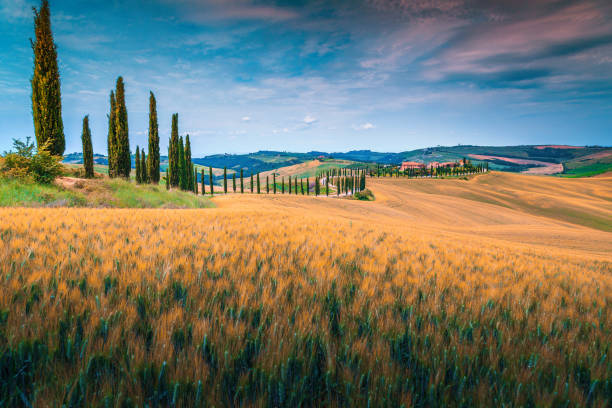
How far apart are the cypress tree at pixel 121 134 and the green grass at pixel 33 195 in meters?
18.7

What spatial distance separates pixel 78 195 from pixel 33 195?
215 centimetres

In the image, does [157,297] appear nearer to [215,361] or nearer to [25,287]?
Result: [215,361]

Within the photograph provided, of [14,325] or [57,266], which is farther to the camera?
[57,266]

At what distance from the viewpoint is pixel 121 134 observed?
31.6 meters

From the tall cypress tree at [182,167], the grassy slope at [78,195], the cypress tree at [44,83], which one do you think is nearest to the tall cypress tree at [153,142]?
the tall cypress tree at [182,167]

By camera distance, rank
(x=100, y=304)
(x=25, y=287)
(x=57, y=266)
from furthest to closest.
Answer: (x=57, y=266) < (x=25, y=287) < (x=100, y=304)

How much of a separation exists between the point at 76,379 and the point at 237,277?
1.74m

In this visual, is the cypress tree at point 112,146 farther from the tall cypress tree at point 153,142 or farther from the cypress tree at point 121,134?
the tall cypress tree at point 153,142

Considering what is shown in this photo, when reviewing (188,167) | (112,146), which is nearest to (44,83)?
(112,146)

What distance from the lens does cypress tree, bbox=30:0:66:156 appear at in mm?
19391

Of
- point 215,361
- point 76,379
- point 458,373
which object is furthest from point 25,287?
point 458,373

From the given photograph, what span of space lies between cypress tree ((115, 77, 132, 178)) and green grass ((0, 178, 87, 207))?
18.7m

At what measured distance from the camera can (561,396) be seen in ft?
4.62

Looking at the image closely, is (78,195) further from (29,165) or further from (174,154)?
(174,154)
